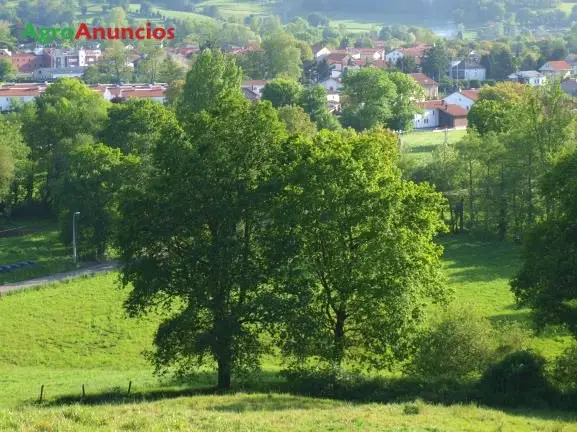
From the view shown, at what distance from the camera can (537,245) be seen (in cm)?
A: 2803

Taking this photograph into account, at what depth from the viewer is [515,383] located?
25.6 m

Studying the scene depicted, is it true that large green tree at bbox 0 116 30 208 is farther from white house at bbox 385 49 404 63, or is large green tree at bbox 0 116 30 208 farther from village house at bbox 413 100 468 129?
white house at bbox 385 49 404 63

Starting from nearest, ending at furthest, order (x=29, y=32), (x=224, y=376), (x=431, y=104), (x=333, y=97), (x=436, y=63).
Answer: (x=224, y=376) → (x=431, y=104) → (x=333, y=97) → (x=436, y=63) → (x=29, y=32)

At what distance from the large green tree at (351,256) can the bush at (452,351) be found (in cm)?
85

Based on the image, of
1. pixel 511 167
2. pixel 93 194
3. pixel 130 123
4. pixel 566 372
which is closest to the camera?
pixel 566 372

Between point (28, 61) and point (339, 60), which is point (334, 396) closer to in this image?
point (339, 60)

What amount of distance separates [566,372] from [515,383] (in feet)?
5.99

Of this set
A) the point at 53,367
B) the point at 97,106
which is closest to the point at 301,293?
the point at 53,367

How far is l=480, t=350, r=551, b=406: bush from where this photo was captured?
83.5ft

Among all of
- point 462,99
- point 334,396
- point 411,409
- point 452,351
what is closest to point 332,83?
point 462,99

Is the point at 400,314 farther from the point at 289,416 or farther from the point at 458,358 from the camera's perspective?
the point at 289,416

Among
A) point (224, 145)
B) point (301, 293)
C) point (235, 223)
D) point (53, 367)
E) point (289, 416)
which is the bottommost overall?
point (53, 367)

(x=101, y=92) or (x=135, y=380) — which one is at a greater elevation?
(x=101, y=92)

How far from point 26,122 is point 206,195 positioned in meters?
47.8
